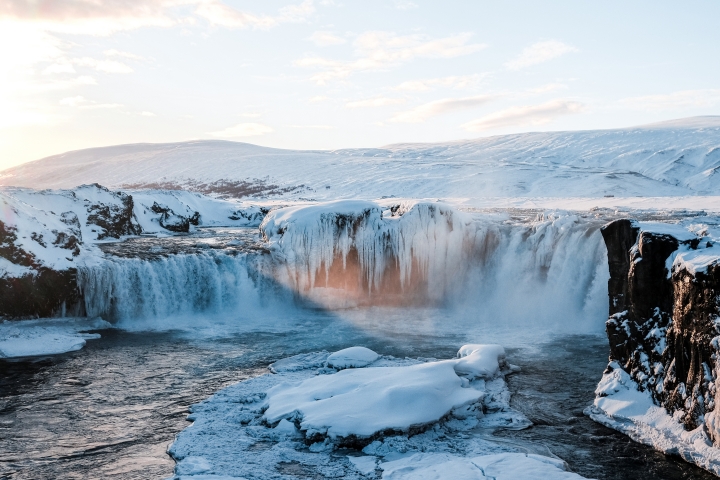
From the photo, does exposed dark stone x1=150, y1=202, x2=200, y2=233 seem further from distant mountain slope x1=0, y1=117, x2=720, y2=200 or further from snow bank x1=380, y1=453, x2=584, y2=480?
snow bank x1=380, y1=453, x2=584, y2=480

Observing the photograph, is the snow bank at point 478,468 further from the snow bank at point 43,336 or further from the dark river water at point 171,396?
the snow bank at point 43,336

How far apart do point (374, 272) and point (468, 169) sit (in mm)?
34889

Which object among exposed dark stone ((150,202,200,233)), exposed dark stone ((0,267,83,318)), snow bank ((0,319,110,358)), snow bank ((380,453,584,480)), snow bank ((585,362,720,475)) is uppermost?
exposed dark stone ((150,202,200,233))

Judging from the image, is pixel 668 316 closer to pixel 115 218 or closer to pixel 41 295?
pixel 41 295

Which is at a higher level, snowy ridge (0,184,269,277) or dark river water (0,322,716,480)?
snowy ridge (0,184,269,277)

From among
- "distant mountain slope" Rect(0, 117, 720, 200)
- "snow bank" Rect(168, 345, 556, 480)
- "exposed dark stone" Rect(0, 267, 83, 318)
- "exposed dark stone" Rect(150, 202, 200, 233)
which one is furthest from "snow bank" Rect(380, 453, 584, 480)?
"distant mountain slope" Rect(0, 117, 720, 200)

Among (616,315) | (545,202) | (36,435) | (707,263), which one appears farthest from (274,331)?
(545,202)

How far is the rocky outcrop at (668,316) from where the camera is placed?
866 centimetres

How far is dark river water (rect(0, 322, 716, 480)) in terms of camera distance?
860cm

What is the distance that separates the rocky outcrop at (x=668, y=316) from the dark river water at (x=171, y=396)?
3.17 ft

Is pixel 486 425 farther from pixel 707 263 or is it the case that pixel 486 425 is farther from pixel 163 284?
pixel 163 284

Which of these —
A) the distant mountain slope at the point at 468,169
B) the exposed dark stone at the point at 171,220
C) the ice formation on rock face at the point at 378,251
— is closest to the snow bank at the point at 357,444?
the ice formation on rock face at the point at 378,251

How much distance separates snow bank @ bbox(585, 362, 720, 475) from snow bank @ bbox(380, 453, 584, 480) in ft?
5.89

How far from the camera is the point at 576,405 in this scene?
35.2 ft
